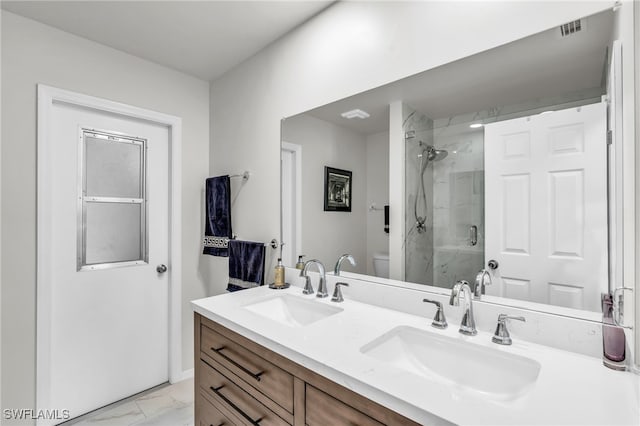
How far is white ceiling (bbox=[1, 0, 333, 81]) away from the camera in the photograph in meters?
1.64

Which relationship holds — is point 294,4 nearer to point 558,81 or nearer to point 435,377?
point 558,81

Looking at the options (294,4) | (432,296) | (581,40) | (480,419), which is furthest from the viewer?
(294,4)

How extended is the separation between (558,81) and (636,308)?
0.70 m

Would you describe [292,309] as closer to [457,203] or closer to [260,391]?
[260,391]

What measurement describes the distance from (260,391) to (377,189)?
3.14ft

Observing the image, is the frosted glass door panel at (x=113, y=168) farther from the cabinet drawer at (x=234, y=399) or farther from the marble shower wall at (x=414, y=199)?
the marble shower wall at (x=414, y=199)

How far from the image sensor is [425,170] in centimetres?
127

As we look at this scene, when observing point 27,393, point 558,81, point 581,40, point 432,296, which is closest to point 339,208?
point 432,296

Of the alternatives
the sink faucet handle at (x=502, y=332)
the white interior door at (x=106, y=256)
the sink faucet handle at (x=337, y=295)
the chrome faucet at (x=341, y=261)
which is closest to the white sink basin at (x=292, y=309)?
the sink faucet handle at (x=337, y=295)

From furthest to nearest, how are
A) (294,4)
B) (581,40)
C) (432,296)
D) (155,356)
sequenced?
(155,356) < (294,4) < (432,296) < (581,40)

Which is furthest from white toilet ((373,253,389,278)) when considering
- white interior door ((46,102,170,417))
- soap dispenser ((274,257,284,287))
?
white interior door ((46,102,170,417))

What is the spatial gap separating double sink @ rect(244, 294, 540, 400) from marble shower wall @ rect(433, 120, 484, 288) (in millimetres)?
267

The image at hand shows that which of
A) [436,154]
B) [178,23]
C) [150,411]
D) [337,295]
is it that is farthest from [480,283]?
[150,411]

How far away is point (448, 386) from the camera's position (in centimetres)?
90
